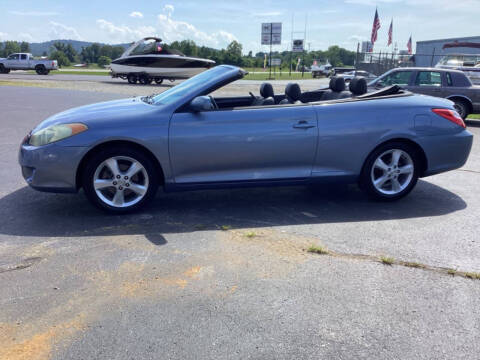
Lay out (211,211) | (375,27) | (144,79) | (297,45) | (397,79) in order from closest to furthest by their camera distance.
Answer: (211,211), (397,79), (144,79), (375,27), (297,45)

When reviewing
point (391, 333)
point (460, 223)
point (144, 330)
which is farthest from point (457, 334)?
point (460, 223)

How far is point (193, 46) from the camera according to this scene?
93438mm

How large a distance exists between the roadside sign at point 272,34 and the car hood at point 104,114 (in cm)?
4590

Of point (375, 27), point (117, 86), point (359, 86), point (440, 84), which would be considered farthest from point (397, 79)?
point (375, 27)

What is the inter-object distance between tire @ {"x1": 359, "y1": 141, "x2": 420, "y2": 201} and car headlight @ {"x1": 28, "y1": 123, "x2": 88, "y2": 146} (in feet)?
10.2

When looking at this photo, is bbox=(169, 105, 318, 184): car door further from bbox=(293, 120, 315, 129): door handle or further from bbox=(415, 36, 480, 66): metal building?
bbox=(415, 36, 480, 66): metal building

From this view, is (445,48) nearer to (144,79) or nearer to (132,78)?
(144,79)

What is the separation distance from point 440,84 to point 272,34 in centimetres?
3951

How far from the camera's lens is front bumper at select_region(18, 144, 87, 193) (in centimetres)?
438

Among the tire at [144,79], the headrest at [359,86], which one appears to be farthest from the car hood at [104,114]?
the tire at [144,79]

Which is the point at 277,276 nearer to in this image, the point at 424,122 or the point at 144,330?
the point at 144,330

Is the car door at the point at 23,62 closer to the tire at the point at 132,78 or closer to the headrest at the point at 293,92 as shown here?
the tire at the point at 132,78

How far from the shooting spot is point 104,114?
461cm

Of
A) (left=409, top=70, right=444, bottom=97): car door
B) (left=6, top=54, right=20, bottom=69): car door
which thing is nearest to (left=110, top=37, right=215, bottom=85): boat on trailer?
(left=6, top=54, right=20, bottom=69): car door
